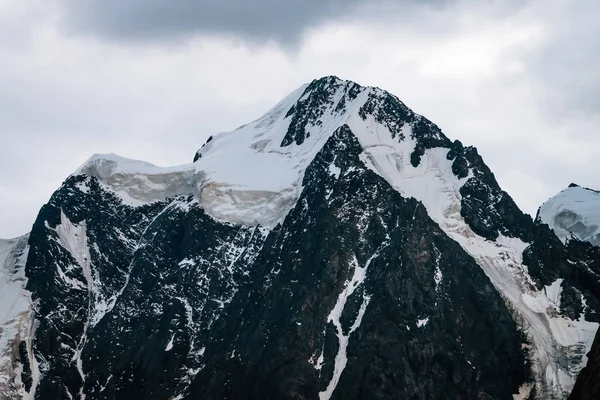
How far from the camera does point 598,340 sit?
8588 centimetres

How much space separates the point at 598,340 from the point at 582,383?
455cm

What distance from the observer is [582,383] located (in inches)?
3477
